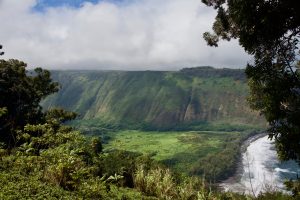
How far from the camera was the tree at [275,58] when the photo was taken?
14133mm

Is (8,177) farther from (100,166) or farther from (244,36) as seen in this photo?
(244,36)

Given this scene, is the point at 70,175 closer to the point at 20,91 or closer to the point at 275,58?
the point at 275,58

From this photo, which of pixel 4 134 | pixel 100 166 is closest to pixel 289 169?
pixel 4 134

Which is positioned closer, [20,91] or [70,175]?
[70,175]

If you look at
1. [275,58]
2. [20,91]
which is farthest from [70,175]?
[20,91]

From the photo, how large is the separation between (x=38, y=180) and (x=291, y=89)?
941 centimetres

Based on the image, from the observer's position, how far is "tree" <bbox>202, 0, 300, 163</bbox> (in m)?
14.1

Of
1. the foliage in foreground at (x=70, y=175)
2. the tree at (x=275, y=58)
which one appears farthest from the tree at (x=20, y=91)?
the tree at (x=275, y=58)

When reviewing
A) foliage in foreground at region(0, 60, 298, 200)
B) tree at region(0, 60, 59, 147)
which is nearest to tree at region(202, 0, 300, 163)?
foliage in foreground at region(0, 60, 298, 200)

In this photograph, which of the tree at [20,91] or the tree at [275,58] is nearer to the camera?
the tree at [275,58]

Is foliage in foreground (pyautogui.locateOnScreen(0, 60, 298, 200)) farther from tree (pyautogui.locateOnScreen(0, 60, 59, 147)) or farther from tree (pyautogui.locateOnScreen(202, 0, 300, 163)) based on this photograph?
tree (pyautogui.locateOnScreen(0, 60, 59, 147))

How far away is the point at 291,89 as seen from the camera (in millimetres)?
14883

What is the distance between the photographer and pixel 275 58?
16.0 metres

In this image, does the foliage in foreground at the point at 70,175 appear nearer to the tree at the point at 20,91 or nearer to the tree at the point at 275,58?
the tree at the point at 275,58
